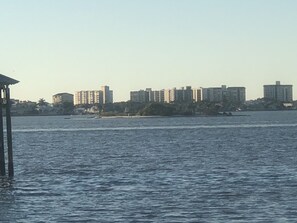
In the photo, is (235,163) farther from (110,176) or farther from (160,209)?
(160,209)

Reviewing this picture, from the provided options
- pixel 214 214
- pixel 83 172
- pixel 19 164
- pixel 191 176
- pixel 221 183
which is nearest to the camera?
pixel 214 214

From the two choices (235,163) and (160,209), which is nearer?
(160,209)

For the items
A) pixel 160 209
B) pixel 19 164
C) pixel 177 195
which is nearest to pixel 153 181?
pixel 177 195

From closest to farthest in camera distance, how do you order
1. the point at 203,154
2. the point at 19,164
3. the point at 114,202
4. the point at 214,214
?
the point at 214,214 → the point at 114,202 → the point at 19,164 → the point at 203,154

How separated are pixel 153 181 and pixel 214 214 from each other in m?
11.0

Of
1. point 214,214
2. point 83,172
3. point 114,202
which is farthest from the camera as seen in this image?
point 83,172

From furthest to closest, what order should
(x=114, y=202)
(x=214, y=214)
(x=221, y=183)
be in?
1. (x=221, y=183)
2. (x=114, y=202)
3. (x=214, y=214)

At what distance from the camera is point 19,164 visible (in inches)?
2074

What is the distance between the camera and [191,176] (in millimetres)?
39656

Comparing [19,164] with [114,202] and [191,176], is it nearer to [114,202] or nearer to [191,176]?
[191,176]

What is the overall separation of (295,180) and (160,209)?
10.4 m

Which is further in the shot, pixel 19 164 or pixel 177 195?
pixel 19 164

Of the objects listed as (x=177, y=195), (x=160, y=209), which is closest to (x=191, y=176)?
(x=177, y=195)

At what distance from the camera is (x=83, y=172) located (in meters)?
43.8
